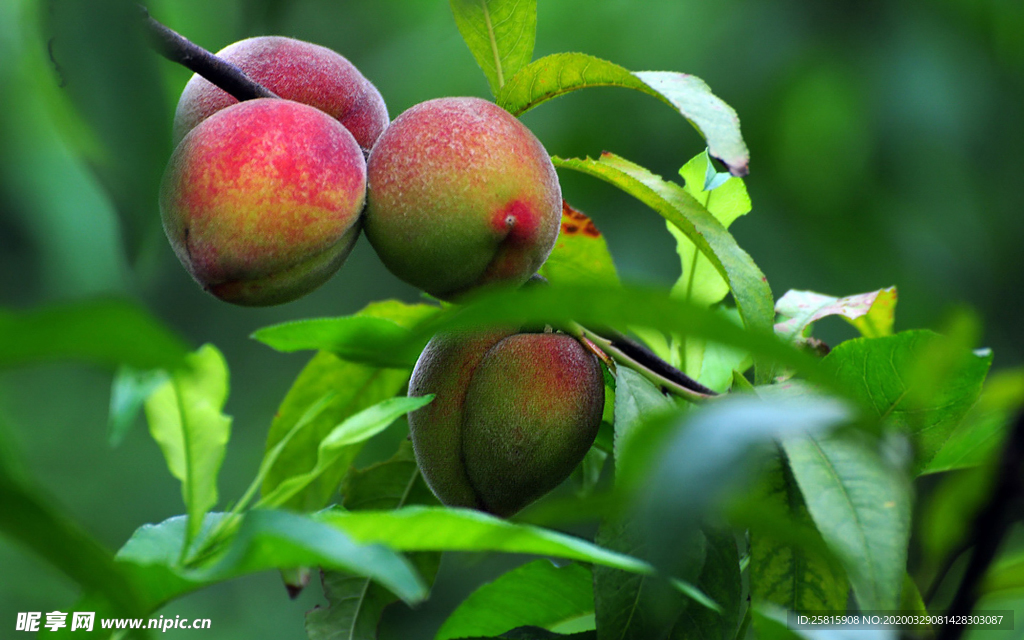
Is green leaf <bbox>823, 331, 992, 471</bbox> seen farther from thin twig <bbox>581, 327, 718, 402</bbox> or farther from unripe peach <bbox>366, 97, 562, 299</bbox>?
unripe peach <bbox>366, 97, 562, 299</bbox>

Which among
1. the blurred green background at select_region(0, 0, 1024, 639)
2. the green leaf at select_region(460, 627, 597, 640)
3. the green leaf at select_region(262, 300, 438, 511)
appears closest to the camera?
the green leaf at select_region(460, 627, 597, 640)

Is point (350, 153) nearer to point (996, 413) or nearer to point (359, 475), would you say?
point (359, 475)

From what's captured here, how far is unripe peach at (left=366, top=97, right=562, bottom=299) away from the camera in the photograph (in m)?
0.50

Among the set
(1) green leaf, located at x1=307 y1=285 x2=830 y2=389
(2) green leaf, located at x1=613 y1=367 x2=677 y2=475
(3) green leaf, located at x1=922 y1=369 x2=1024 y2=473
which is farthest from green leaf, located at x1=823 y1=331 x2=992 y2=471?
(1) green leaf, located at x1=307 y1=285 x2=830 y2=389

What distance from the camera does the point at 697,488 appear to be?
21 centimetres

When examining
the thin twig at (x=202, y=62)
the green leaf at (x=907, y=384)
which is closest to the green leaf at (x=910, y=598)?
the green leaf at (x=907, y=384)

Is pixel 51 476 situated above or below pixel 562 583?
below

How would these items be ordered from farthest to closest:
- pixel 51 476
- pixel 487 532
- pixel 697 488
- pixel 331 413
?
pixel 51 476
pixel 331 413
pixel 487 532
pixel 697 488

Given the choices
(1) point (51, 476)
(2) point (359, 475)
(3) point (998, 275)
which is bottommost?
(1) point (51, 476)

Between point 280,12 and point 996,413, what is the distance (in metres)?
0.52

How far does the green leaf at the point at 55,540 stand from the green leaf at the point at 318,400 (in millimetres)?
400

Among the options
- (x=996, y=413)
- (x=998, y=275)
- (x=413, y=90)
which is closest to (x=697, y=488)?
(x=996, y=413)

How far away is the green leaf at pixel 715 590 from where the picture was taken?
0.51m

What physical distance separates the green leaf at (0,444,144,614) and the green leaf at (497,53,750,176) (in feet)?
1.20
